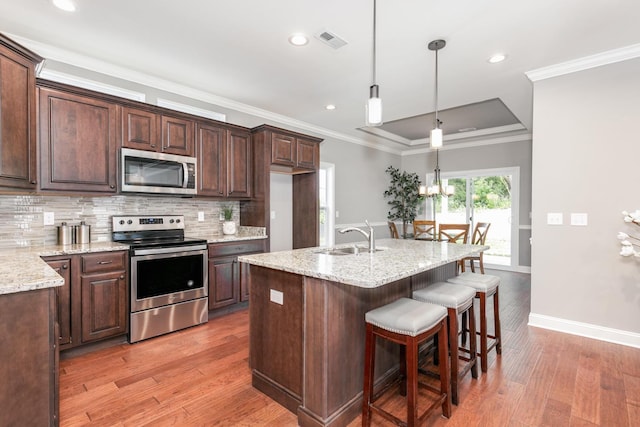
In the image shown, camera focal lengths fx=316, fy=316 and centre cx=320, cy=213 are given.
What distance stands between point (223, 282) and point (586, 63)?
14.3 feet

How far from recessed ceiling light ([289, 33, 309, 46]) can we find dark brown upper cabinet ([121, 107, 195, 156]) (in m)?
1.52

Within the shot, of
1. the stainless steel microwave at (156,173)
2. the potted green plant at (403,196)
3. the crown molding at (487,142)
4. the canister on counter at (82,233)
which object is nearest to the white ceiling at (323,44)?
the stainless steel microwave at (156,173)

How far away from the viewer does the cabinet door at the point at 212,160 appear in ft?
12.1

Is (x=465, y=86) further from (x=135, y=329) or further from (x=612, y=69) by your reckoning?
(x=135, y=329)

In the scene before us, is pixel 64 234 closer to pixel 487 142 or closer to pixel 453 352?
pixel 453 352

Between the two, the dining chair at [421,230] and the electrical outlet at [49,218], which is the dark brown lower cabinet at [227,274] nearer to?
the electrical outlet at [49,218]

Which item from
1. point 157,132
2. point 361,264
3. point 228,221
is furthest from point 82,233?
point 361,264

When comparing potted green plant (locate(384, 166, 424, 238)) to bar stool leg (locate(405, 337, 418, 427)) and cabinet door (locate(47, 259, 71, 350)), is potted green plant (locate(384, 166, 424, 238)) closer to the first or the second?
bar stool leg (locate(405, 337, 418, 427))

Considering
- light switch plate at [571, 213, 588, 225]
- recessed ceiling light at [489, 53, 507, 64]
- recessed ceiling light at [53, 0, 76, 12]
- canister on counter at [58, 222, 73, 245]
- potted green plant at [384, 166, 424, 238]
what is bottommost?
canister on counter at [58, 222, 73, 245]

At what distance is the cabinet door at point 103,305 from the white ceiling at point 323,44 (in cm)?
209

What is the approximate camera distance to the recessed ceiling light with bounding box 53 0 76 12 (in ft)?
7.46

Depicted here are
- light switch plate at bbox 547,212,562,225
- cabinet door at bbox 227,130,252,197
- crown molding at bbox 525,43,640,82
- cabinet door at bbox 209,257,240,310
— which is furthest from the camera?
cabinet door at bbox 227,130,252,197

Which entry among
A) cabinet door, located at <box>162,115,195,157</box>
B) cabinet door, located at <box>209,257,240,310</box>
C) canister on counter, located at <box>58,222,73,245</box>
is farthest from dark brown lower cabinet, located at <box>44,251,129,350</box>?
cabinet door, located at <box>162,115,195,157</box>

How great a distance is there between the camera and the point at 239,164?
4.05 m
